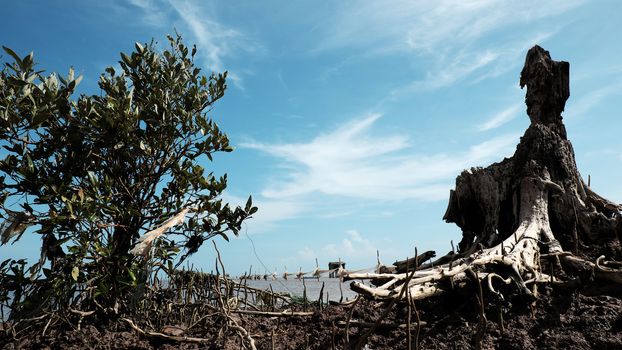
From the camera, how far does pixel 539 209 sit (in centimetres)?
726

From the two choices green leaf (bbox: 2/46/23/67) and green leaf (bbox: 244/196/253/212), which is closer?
green leaf (bbox: 2/46/23/67)

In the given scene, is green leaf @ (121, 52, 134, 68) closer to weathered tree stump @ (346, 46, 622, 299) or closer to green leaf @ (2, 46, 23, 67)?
green leaf @ (2, 46, 23, 67)

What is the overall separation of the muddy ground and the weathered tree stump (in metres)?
0.38

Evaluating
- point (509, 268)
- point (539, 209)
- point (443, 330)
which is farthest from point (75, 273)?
point (539, 209)

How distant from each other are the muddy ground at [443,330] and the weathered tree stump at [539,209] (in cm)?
38

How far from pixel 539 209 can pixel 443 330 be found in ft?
11.4

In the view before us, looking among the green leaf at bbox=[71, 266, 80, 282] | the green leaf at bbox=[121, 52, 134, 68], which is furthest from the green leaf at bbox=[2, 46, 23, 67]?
the green leaf at bbox=[71, 266, 80, 282]

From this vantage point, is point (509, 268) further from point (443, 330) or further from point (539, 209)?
point (539, 209)

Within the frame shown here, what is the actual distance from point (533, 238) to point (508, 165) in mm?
2150

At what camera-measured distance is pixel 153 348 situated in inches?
195

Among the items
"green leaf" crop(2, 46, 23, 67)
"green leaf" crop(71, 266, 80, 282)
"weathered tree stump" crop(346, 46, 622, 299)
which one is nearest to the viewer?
"green leaf" crop(71, 266, 80, 282)

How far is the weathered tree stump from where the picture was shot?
5.72 meters

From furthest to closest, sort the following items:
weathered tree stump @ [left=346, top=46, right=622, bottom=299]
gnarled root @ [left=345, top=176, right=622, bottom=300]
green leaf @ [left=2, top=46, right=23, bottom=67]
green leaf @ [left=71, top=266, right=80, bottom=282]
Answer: weathered tree stump @ [left=346, top=46, right=622, bottom=299], green leaf @ [left=2, top=46, right=23, bottom=67], green leaf @ [left=71, top=266, right=80, bottom=282], gnarled root @ [left=345, top=176, right=622, bottom=300]

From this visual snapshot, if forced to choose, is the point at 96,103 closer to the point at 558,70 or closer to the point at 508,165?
the point at 508,165
